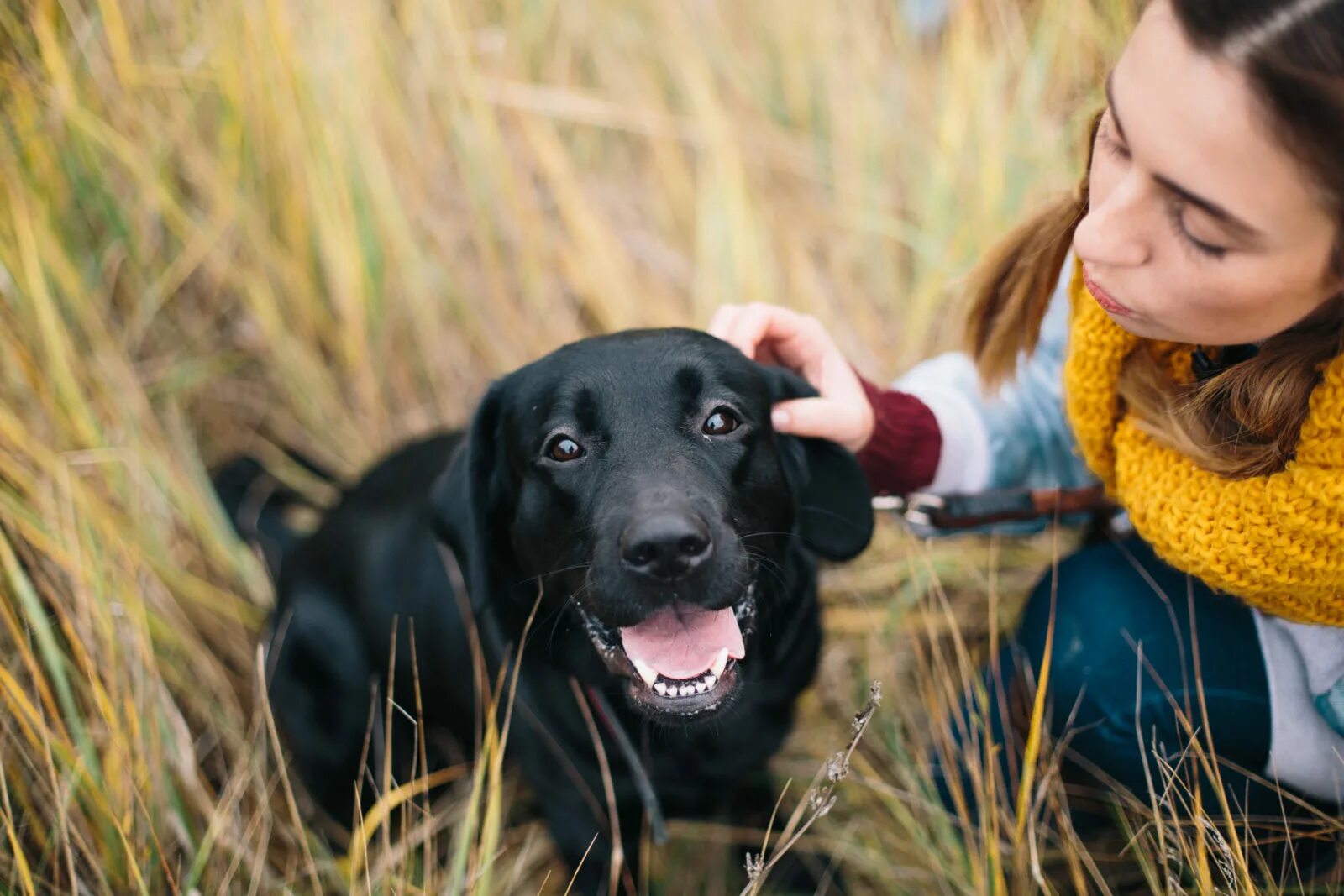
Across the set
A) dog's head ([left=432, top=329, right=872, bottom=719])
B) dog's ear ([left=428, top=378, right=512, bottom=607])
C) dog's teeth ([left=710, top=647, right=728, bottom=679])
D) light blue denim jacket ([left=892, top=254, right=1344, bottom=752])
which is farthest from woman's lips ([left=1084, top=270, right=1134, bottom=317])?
dog's ear ([left=428, top=378, right=512, bottom=607])

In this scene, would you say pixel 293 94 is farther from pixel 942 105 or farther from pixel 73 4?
pixel 942 105

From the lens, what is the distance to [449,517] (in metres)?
1.59

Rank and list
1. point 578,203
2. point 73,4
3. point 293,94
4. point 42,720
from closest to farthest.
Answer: point 42,720 → point 73,4 → point 293,94 → point 578,203

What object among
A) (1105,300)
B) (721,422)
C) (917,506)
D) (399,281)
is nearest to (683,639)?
(721,422)

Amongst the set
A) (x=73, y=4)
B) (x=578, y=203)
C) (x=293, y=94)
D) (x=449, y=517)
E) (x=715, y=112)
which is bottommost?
(x=449, y=517)

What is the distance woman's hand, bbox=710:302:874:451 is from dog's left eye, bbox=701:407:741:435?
80 millimetres

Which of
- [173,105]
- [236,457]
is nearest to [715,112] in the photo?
[173,105]

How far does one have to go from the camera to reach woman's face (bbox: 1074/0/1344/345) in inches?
39.1

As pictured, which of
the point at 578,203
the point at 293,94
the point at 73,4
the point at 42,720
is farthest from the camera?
the point at 578,203

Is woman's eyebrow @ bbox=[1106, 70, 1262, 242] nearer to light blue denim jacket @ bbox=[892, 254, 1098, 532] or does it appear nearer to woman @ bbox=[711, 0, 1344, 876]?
woman @ bbox=[711, 0, 1344, 876]

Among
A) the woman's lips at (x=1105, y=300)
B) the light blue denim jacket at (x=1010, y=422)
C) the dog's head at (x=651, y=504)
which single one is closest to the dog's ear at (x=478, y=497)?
the dog's head at (x=651, y=504)

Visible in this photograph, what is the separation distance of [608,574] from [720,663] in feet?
0.78

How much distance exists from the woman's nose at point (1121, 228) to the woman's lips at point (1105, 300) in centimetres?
9

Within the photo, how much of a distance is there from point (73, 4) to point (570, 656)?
2.04 meters
